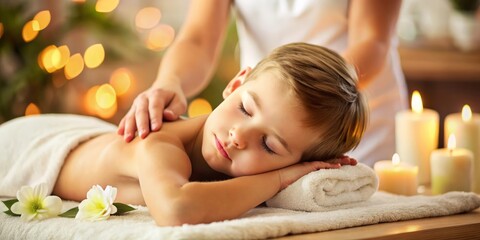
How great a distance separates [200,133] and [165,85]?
25 cm

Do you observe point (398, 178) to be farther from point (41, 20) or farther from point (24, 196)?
point (41, 20)

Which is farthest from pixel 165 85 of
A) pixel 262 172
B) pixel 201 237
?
pixel 201 237

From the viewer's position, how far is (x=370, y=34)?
2283mm

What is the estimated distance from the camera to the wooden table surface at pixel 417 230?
154cm

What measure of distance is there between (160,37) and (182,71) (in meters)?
2.59

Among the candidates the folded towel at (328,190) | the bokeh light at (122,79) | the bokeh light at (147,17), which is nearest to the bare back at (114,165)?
the folded towel at (328,190)

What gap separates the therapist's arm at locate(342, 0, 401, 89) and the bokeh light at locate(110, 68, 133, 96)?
→ 2.48m

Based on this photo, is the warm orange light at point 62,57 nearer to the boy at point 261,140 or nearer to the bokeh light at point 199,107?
the bokeh light at point 199,107

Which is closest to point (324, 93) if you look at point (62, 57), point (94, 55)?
point (62, 57)

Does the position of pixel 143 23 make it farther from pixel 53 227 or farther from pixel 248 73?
pixel 53 227

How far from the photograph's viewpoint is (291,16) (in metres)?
2.59

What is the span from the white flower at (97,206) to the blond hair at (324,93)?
43cm

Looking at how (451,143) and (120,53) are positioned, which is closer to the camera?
(451,143)

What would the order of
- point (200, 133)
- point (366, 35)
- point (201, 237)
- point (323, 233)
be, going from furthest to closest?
point (366, 35), point (200, 133), point (323, 233), point (201, 237)
